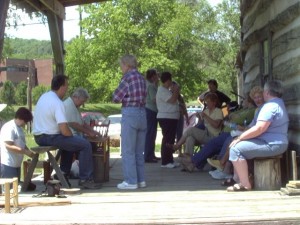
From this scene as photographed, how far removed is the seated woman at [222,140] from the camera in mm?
7541

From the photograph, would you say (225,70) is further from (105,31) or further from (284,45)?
(284,45)

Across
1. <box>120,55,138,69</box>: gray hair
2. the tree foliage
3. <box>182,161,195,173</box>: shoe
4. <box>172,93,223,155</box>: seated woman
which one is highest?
the tree foliage

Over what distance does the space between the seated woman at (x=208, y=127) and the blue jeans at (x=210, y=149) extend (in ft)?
1.58

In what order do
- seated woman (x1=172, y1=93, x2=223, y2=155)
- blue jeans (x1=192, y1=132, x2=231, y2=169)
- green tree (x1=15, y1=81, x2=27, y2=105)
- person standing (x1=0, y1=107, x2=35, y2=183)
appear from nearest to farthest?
person standing (x1=0, y1=107, x2=35, y2=183) < blue jeans (x1=192, y1=132, x2=231, y2=169) < seated woman (x1=172, y1=93, x2=223, y2=155) < green tree (x1=15, y1=81, x2=27, y2=105)

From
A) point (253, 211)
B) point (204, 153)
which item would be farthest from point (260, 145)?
point (204, 153)

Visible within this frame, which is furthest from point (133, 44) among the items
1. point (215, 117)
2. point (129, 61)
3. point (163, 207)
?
point (163, 207)

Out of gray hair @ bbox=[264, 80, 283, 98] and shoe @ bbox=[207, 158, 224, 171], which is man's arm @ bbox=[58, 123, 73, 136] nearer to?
shoe @ bbox=[207, 158, 224, 171]

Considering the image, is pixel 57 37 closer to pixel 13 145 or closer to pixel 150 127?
pixel 150 127

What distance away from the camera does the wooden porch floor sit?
5215mm

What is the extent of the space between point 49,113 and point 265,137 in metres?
2.68

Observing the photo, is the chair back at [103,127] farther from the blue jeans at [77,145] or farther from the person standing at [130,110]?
the person standing at [130,110]

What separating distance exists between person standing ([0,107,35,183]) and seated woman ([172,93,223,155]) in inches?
110

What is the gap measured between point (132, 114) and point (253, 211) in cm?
222

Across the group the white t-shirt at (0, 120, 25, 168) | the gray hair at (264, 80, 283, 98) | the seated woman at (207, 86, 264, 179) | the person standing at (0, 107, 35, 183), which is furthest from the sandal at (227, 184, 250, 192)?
the white t-shirt at (0, 120, 25, 168)
